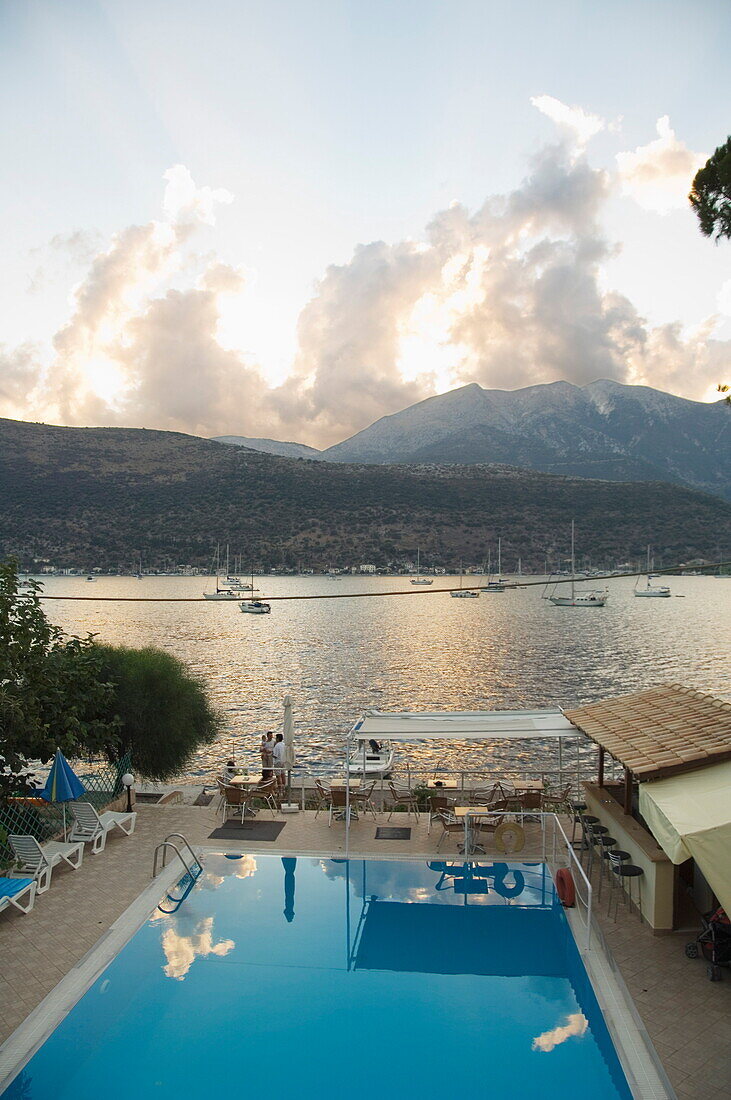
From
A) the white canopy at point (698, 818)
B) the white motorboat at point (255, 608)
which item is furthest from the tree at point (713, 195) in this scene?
the white motorboat at point (255, 608)

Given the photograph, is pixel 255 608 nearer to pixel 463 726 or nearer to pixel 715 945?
pixel 463 726

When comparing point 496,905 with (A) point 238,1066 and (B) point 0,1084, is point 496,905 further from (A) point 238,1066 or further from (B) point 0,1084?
(B) point 0,1084

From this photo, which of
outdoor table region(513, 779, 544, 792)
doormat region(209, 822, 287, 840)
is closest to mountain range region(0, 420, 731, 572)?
doormat region(209, 822, 287, 840)

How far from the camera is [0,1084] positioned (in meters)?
5.78

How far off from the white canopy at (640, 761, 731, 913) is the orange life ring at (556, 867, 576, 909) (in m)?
1.84

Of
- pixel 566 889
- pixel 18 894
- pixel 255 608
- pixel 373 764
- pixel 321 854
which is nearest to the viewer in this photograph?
pixel 18 894

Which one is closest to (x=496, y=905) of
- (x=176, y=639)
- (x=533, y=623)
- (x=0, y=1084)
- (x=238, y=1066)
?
(x=238, y=1066)

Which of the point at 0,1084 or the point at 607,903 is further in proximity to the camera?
the point at 607,903

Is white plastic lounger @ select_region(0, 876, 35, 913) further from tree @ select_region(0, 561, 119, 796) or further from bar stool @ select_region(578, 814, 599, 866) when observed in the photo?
bar stool @ select_region(578, 814, 599, 866)

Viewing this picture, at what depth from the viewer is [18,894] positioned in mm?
8625

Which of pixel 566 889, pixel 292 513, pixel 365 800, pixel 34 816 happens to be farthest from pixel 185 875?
pixel 292 513

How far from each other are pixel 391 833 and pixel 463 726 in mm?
2170

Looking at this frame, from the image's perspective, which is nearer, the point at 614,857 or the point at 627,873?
the point at 627,873

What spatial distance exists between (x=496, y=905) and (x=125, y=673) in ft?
38.9
